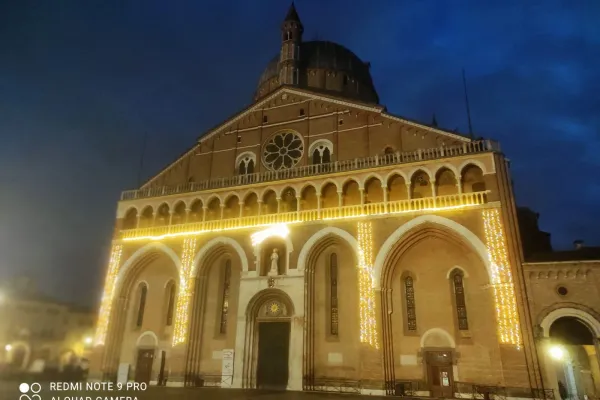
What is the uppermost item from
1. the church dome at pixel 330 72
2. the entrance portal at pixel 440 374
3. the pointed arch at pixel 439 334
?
the church dome at pixel 330 72

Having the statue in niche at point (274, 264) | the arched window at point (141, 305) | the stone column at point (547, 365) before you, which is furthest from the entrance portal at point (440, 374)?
the arched window at point (141, 305)

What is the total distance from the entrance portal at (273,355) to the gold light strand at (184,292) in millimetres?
4769

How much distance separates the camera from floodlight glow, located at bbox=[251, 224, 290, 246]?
23759 millimetres

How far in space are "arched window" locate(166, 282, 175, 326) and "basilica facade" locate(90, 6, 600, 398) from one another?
10cm

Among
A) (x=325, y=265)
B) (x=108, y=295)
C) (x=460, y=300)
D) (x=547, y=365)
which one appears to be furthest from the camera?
(x=108, y=295)

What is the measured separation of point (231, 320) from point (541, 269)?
17025mm

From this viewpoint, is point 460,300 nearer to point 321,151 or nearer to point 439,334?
point 439,334

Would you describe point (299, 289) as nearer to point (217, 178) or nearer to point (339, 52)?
point (217, 178)

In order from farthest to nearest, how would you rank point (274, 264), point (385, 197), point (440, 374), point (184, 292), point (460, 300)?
point (184, 292)
point (274, 264)
point (385, 197)
point (460, 300)
point (440, 374)

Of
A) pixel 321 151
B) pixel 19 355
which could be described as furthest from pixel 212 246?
pixel 19 355

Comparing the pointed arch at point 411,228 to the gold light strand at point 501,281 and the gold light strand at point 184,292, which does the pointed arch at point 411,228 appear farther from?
the gold light strand at point 184,292

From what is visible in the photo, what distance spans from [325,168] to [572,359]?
1860 cm

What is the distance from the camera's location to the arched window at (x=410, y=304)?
2081 cm

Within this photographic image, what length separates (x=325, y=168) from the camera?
82.1 ft
